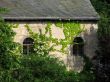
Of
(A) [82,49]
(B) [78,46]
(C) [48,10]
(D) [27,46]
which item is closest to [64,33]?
(B) [78,46]

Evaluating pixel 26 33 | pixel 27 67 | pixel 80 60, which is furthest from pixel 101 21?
pixel 27 67

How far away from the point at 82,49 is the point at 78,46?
347 mm

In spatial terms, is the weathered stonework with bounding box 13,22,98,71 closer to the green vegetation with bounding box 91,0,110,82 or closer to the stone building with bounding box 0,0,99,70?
the stone building with bounding box 0,0,99,70

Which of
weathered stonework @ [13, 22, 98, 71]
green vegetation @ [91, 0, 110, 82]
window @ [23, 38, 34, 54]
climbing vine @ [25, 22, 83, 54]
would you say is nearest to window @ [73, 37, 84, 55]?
weathered stonework @ [13, 22, 98, 71]

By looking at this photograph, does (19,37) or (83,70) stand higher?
(19,37)

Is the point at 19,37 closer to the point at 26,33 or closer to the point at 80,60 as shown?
the point at 26,33

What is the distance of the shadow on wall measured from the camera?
110 ft

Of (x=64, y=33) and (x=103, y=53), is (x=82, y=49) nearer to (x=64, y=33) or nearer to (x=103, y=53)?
(x=64, y=33)

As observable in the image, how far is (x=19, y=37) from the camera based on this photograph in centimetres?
3247

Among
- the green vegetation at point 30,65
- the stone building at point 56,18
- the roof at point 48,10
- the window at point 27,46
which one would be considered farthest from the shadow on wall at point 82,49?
the window at point 27,46

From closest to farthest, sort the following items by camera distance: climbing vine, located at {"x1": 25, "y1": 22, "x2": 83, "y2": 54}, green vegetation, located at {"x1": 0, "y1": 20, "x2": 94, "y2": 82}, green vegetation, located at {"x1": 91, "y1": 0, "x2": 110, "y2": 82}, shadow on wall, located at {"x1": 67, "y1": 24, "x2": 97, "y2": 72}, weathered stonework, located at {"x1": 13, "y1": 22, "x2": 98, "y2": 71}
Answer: green vegetation, located at {"x1": 0, "y1": 20, "x2": 94, "y2": 82} → green vegetation, located at {"x1": 91, "y1": 0, "x2": 110, "y2": 82} → climbing vine, located at {"x1": 25, "y1": 22, "x2": 83, "y2": 54} → weathered stonework, located at {"x1": 13, "y1": 22, "x2": 98, "y2": 71} → shadow on wall, located at {"x1": 67, "y1": 24, "x2": 97, "y2": 72}

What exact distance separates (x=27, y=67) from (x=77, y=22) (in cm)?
786

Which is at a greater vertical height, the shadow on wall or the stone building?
the stone building

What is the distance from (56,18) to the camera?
32688 millimetres
